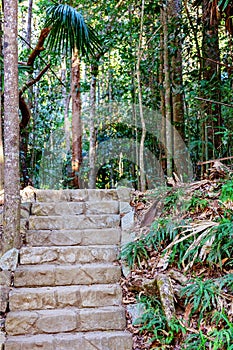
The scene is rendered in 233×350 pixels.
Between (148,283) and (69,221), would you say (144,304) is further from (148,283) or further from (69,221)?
(69,221)

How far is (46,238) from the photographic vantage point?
325 cm

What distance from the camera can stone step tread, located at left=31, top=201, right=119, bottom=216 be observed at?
360cm

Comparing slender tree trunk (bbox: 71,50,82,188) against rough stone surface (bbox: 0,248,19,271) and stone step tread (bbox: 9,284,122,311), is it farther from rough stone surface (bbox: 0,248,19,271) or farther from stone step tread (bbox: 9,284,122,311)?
stone step tread (bbox: 9,284,122,311)

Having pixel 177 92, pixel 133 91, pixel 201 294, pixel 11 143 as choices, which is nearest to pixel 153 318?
pixel 201 294

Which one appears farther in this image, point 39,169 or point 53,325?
point 39,169

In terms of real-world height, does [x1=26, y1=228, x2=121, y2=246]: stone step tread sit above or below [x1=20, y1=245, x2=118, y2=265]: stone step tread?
above

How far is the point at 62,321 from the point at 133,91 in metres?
5.34

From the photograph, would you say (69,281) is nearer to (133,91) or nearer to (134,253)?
(134,253)

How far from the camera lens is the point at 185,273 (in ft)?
8.29

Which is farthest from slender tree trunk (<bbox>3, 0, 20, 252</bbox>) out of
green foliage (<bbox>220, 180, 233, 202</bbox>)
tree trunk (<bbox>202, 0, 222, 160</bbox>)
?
tree trunk (<bbox>202, 0, 222, 160</bbox>)

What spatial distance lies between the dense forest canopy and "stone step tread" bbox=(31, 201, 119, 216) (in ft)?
3.62

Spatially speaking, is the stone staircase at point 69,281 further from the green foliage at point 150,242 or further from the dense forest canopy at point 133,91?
the dense forest canopy at point 133,91

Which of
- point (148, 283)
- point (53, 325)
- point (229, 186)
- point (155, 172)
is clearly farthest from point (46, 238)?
point (155, 172)

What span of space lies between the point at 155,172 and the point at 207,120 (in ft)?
8.41
